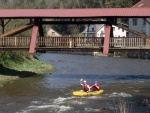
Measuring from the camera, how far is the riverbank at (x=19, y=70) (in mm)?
30594

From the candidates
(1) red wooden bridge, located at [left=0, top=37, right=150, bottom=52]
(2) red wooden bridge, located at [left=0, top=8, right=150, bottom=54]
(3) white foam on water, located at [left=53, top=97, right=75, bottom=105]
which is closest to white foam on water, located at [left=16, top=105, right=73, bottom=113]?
(3) white foam on water, located at [left=53, top=97, right=75, bottom=105]

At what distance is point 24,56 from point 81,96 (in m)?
17.9

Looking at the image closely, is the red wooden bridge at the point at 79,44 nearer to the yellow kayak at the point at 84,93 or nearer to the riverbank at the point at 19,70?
the riverbank at the point at 19,70

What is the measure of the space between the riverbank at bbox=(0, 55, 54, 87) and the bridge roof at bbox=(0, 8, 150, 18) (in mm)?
5002

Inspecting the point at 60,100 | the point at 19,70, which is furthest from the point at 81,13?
the point at 19,70

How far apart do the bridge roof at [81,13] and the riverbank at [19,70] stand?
5.00 m

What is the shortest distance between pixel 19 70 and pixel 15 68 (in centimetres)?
46

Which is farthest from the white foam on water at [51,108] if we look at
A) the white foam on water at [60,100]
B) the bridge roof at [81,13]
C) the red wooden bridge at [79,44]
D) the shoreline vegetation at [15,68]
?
the bridge roof at [81,13]

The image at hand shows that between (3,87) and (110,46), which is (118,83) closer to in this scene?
(110,46)

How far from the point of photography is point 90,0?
92875 millimetres

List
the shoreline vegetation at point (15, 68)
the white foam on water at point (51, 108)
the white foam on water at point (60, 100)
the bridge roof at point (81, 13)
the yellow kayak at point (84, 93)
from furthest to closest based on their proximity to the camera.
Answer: the shoreline vegetation at point (15, 68), the bridge roof at point (81, 13), the yellow kayak at point (84, 93), the white foam on water at point (60, 100), the white foam on water at point (51, 108)

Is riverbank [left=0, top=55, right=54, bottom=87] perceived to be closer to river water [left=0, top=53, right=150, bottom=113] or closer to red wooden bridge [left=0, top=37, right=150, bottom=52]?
river water [left=0, top=53, right=150, bottom=113]

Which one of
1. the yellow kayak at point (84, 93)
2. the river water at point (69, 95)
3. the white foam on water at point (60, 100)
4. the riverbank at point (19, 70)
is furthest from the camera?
the riverbank at point (19, 70)

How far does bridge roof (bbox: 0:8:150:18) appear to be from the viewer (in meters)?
26.9
